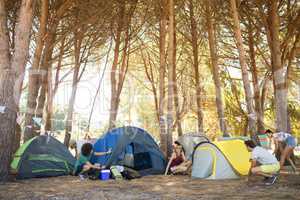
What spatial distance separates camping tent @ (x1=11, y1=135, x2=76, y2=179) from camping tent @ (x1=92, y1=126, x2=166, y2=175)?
81cm

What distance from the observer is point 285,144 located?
1052 centimetres

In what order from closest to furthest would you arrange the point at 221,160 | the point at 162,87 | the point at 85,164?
1. the point at 221,160
2. the point at 85,164
3. the point at 162,87

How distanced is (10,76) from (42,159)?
2.52 metres

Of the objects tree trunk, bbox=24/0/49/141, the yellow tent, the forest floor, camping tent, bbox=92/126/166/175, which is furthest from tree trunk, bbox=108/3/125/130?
the yellow tent

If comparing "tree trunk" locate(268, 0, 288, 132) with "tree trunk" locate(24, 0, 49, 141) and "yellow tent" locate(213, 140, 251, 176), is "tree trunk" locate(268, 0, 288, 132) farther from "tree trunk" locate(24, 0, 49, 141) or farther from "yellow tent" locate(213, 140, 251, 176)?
"tree trunk" locate(24, 0, 49, 141)

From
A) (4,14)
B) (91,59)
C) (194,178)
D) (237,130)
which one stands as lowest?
(194,178)

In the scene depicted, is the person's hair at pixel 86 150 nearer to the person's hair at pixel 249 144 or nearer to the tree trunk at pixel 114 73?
the person's hair at pixel 249 144

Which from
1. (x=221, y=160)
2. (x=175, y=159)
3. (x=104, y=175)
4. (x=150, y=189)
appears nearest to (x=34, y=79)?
(x=104, y=175)

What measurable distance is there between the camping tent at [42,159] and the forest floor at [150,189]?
22.8 inches

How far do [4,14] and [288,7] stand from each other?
9027mm

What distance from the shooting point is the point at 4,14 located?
8148 millimetres

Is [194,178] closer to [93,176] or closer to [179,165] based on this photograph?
[179,165]

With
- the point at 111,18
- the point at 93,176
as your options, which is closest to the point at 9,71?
the point at 93,176

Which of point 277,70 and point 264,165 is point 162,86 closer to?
point 277,70
